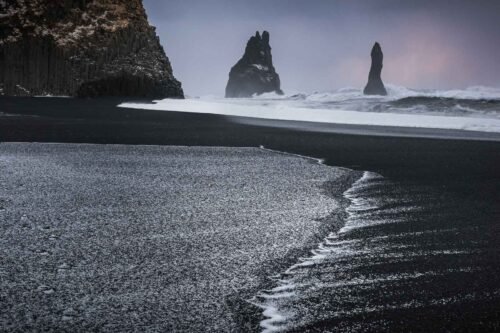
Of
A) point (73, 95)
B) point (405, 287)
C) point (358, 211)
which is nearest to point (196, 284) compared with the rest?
point (405, 287)

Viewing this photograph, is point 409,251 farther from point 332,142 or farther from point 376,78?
point 376,78

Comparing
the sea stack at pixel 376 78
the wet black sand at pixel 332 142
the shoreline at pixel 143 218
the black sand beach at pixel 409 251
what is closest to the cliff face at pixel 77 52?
the wet black sand at pixel 332 142

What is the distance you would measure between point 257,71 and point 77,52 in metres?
99.0

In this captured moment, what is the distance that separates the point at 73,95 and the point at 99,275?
18482 millimetres

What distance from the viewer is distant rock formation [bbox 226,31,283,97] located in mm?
116312

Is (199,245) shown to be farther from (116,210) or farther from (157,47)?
(157,47)

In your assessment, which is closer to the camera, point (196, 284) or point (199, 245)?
point (196, 284)

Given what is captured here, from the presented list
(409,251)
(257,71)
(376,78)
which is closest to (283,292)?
(409,251)

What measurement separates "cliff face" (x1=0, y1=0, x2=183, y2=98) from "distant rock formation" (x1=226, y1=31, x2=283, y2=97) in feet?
314

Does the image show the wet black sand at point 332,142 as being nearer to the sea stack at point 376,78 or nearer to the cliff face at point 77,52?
the cliff face at point 77,52

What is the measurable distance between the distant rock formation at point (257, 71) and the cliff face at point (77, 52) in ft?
314

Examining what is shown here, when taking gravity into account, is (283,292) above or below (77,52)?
below

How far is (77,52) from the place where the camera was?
64.4 ft

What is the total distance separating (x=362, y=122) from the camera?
43.5 feet
